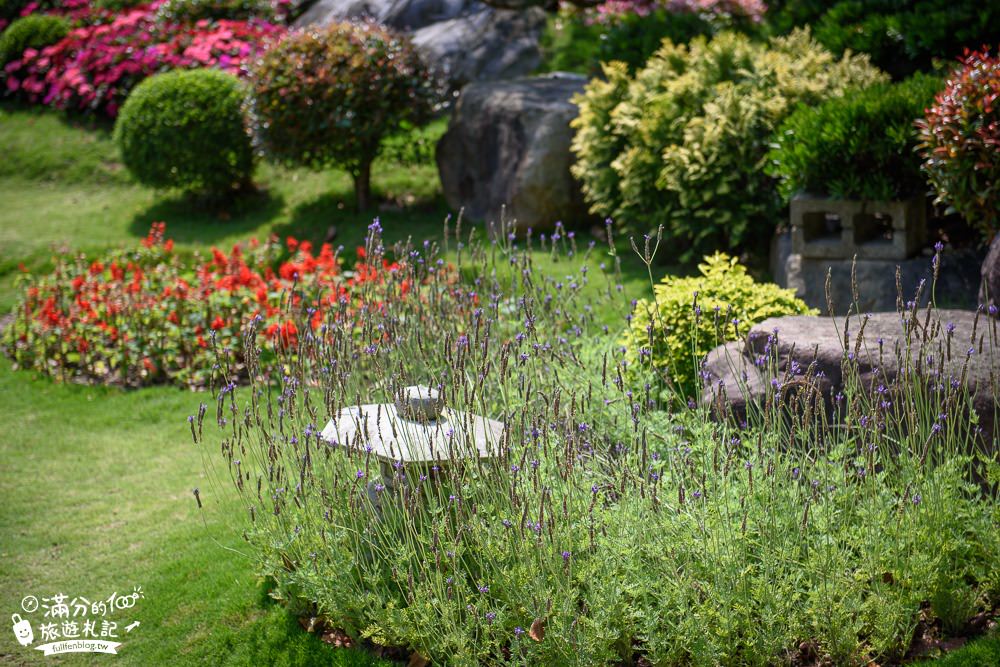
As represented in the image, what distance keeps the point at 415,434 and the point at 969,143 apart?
399 cm

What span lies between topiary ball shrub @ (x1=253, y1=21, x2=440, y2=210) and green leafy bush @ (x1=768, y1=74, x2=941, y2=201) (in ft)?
16.5

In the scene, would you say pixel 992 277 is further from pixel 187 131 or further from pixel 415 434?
pixel 187 131

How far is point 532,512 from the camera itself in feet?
12.3

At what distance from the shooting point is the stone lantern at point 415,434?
362 centimetres

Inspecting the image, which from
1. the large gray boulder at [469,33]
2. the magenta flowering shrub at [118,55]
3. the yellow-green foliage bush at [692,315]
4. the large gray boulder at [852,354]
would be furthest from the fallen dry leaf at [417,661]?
the magenta flowering shrub at [118,55]

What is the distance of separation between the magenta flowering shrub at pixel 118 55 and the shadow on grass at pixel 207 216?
2.00 meters

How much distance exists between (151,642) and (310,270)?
3.93 m

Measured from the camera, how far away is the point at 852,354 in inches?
166

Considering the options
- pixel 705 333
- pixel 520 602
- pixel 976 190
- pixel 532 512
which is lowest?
pixel 520 602

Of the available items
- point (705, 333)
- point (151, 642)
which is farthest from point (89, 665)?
point (705, 333)

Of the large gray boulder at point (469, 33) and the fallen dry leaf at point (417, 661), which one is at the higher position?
the large gray boulder at point (469, 33)

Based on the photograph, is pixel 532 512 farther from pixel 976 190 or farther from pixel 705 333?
pixel 976 190

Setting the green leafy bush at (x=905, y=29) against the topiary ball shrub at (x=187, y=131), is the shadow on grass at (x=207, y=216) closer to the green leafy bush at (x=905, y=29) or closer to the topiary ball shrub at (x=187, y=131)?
the topiary ball shrub at (x=187, y=131)

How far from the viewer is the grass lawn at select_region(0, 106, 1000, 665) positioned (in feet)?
14.0
